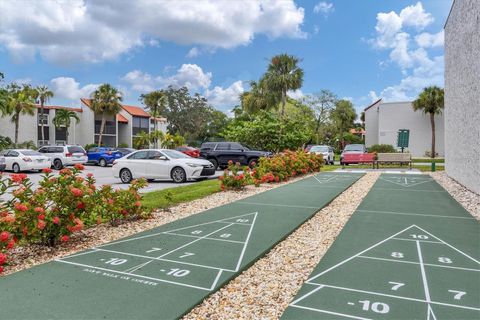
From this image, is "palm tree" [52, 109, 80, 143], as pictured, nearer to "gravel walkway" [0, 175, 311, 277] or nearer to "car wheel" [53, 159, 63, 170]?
"car wheel" [53, 159, 63, 170]

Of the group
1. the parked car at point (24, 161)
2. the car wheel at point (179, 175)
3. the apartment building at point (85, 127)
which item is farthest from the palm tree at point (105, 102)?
the car wheel at point (179, 175)

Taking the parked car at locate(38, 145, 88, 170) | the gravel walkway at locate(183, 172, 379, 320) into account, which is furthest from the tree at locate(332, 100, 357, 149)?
the gravel walkway at locate(183, 172, 379, 320)

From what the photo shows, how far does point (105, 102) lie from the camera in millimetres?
45000

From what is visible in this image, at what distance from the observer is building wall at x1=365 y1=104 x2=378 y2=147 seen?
42.6m

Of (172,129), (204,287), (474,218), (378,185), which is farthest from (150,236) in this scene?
(172,129)

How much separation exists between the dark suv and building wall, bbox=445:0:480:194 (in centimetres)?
947

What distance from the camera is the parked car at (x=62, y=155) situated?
79.6 ft

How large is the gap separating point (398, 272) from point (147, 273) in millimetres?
2827

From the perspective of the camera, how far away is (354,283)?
380cm

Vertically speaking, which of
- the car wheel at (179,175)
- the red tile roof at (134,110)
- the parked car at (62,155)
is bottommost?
the car wheel at (179,175)

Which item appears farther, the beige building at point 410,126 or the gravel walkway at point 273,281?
the beige building at point 410,126

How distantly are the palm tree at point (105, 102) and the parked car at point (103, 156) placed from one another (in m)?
16.7

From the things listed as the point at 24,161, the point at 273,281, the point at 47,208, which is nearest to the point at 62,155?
the point at 24,161

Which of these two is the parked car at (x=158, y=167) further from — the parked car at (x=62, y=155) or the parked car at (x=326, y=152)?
the parked car at (x=326, y=152)
